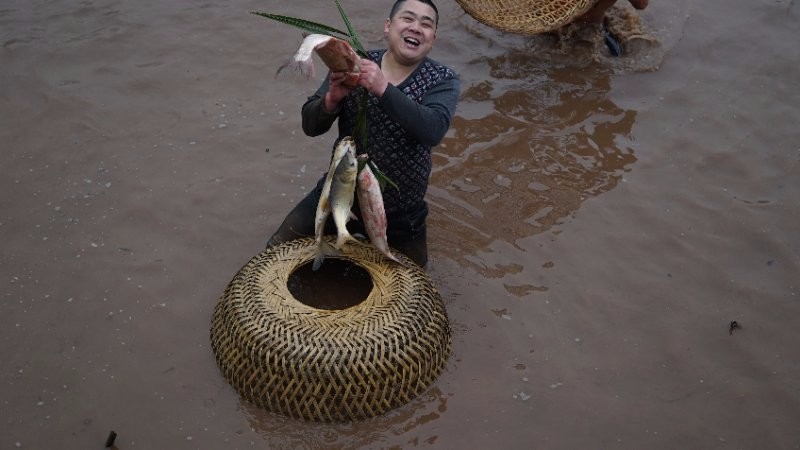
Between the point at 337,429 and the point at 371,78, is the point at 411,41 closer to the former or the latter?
the point at 371,78

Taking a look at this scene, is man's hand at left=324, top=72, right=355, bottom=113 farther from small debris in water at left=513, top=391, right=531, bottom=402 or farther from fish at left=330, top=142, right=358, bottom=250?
small debris in water at left=513, top=391, right=531, bottom=402

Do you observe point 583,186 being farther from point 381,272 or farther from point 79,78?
point 79,78

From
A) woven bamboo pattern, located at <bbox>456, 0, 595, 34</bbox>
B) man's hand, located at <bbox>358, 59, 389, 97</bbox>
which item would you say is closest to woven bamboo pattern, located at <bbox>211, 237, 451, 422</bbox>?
man's hand, located at <bbox>358, 59, 389, 97</bbox>

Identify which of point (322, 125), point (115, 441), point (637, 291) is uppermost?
point (322, 125)

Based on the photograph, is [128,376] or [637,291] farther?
[637,291]

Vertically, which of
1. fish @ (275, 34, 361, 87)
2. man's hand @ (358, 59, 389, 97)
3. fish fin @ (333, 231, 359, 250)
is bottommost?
fish fin @ (333, 231, 359, 250)

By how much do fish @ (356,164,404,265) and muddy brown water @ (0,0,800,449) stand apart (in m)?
0.74

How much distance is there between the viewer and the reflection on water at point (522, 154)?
180 inches

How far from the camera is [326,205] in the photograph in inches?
132

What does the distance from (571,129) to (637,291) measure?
1.65 metres

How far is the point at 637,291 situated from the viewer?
163 inches

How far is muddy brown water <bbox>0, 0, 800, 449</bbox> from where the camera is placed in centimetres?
343

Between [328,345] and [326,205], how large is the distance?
2.14ft

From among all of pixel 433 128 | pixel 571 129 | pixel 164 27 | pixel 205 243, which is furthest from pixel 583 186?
pixel 164 27
